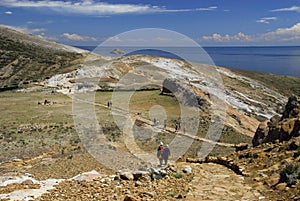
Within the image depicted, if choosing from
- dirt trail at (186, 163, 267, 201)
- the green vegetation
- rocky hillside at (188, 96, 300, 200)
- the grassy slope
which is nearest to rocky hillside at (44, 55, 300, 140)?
the green vegetation

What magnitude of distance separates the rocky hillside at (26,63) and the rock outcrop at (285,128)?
51.3 metres

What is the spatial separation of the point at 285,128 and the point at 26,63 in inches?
2744

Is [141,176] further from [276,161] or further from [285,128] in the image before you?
[285,128]

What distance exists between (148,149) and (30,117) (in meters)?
16.9

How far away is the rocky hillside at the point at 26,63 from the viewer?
6731 centimetres

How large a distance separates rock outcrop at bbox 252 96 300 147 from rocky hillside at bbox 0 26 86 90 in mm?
51313

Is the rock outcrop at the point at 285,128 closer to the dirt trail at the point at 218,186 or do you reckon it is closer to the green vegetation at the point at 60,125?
the dirt trail at the point at 218,186

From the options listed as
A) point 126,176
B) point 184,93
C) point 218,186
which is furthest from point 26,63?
point 218,186

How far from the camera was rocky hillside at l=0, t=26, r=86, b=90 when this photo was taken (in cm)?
6731

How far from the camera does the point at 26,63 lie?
76.6 m

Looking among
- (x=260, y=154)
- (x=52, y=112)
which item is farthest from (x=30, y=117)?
(x=260, y=154)

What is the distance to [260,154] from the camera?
49.6ft

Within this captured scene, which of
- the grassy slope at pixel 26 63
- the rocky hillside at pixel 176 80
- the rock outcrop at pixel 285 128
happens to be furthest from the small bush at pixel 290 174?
the grassy slope at pixel 26 63

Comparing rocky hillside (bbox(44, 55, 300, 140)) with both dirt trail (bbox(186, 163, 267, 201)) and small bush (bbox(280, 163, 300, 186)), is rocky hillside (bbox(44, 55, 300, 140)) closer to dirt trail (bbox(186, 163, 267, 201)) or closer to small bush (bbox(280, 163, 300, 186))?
dirt trail (bbox(186, 163, 267, 201))
